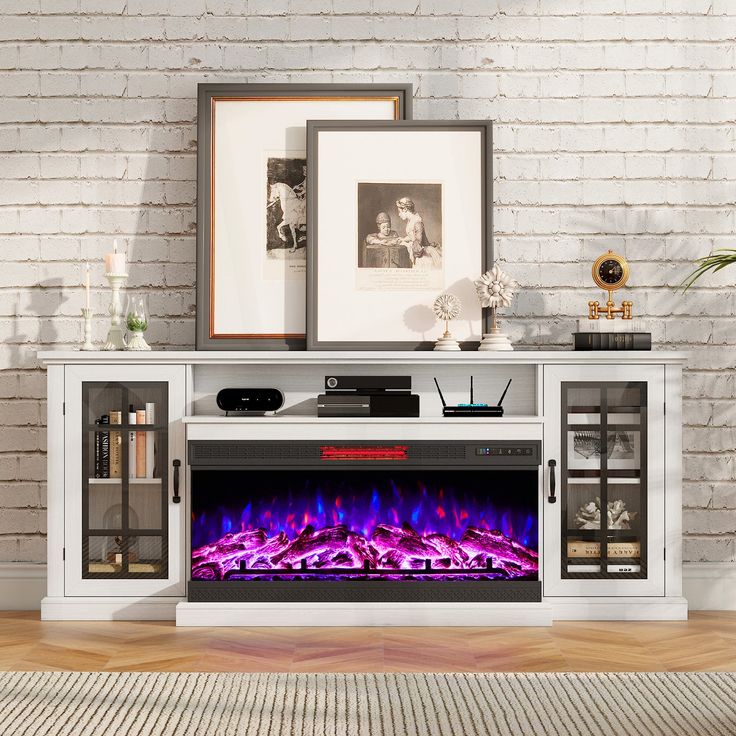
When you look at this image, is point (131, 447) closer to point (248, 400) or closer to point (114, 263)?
point (248, 400)

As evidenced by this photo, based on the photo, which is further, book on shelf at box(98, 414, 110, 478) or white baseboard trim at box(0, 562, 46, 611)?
white baseboard trim at box(0, 562, 46, 611)

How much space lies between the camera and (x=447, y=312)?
3.42 m

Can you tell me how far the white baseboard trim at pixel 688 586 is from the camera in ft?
11.8

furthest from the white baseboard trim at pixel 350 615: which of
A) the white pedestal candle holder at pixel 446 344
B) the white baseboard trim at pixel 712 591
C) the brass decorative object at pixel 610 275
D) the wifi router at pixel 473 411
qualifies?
the brass decorative object at pixel 610 275

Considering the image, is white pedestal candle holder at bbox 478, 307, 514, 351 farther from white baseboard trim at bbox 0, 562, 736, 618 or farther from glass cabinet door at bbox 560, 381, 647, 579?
white baseboard trim at bbox 0, 562, 736, 618

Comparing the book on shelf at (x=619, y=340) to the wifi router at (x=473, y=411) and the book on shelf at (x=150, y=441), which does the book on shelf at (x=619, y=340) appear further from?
the book on shelf at (x=150, y=441)

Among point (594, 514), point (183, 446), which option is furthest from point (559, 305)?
point (183, 446)

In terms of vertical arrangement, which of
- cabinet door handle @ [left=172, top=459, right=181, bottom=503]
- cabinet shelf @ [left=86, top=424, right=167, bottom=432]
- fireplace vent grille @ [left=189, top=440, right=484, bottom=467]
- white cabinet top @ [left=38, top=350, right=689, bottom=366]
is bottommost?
cabinet door handle @ [left=172, top=459, right=181, bottom=503]

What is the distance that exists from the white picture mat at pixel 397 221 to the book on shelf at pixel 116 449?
92 centimetres

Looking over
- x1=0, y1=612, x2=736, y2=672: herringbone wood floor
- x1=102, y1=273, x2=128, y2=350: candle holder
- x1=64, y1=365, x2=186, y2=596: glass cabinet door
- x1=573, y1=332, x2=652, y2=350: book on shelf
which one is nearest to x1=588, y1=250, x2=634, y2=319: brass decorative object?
x1=573, y1=332, x2=652, y2=350: book on shelf

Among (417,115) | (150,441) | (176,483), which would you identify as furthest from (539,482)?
(417,115)

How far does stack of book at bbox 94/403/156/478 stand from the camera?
3.33 meters

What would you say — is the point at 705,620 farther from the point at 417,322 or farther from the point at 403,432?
the point at 417,322

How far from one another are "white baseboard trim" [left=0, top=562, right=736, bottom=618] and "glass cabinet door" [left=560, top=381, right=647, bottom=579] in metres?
0.44
